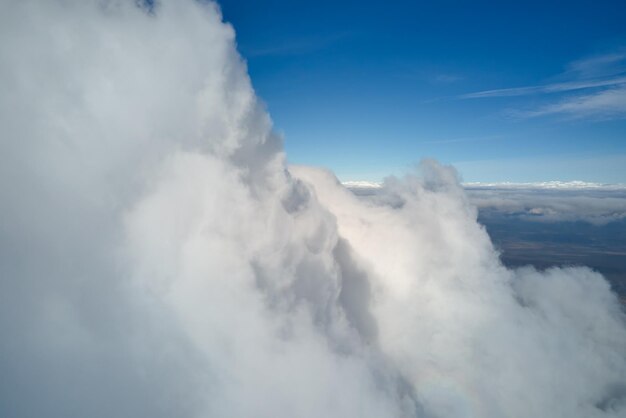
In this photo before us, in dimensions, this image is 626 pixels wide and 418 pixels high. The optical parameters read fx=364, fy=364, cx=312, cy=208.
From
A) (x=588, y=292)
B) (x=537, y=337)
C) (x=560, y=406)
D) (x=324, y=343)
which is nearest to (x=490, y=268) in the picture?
(x=537, y=337)

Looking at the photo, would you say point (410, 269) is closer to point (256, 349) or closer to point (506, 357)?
point (506, 357)

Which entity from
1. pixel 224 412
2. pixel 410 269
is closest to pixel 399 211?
pixel 410 269

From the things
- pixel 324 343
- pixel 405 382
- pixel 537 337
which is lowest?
pixel 537 337

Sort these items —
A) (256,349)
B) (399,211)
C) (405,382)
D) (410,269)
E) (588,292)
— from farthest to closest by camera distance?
(588,292)
(399,211)
(410,269)
(405,382)
(256,349)

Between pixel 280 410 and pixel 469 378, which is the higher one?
pixel 280 410

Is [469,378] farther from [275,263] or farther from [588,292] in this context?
[588,292]

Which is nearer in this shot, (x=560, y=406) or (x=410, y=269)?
(x=410, y=269)

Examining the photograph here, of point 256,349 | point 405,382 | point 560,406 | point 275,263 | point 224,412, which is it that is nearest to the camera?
point 224,412

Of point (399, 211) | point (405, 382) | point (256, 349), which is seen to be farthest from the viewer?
point (399, 211)

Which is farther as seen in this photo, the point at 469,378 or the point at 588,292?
Answer: the point at 588,292
